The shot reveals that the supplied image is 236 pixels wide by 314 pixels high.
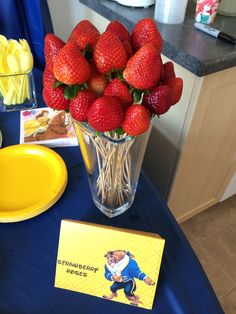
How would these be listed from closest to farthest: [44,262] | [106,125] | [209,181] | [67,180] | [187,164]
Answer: [106,125] < [44,262] < [67,180] < [187,164] < [209,181]

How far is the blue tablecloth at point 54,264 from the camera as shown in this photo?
49 centimetres

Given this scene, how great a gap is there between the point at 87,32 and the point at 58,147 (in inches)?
13.7

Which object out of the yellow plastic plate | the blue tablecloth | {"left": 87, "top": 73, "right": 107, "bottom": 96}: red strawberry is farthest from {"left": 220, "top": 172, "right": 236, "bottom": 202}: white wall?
{"left": 87, "top": 73, "right": 107, "bottom": 96}: red strawberry

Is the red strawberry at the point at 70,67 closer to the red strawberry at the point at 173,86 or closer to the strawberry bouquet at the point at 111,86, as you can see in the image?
the strawberry bouquet at the point at 111,86

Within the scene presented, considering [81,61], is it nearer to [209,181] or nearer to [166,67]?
[166,67]

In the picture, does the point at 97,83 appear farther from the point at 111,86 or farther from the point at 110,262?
the point at 110,262

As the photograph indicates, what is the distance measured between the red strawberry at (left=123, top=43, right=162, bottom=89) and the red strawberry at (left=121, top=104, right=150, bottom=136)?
35 millimetres

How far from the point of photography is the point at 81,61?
1.37 feet

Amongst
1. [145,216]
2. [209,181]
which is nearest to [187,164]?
[209,181]

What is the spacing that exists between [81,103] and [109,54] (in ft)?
0.27

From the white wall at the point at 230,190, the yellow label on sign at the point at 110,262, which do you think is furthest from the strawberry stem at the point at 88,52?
the white wall at the point at 230,190

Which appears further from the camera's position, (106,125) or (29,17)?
(29,17)

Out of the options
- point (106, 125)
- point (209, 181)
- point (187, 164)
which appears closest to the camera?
point (106, 125)

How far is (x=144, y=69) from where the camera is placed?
0.40 m
